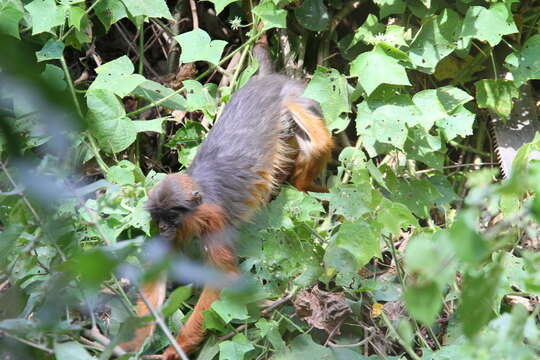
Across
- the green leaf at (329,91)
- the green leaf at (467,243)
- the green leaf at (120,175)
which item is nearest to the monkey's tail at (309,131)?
the green leaf at (329,91)

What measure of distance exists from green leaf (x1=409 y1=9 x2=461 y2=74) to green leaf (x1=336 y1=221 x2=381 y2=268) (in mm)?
2056

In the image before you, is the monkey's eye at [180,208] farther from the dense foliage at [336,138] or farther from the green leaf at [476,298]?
the green leaf at [476,298]

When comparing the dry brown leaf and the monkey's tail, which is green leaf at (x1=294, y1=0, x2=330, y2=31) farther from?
the dry brown leaf

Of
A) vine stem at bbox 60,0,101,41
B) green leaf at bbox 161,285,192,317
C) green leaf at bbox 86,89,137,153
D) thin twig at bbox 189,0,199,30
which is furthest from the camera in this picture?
thin twig at bbox 189,0,199,30

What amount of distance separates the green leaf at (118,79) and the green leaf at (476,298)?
5.33 metres

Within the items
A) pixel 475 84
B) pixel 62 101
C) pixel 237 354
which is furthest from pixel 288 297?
pixel 62 101

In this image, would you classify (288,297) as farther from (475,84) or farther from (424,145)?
(475,84)

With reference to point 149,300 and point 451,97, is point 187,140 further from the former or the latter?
point 451,97

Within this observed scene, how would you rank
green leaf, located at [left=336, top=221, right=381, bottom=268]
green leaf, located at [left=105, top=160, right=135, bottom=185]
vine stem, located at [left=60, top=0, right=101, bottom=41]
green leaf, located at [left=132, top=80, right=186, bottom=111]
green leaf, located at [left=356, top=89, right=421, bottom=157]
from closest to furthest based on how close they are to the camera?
green leaf, located at [left=336, top=221, right=381, bottom=268]
green leaf, located at [left=356, top=89, right=421, bottom=157]
green leaf, located at [left=105, top=160, right=135, bottom=185]
vine stem, located at [left=60, top=0, right=101, bottom=41]
green leaf, located at [left=132, top=80, right=186, bottom=111]

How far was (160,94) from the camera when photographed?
7.06m

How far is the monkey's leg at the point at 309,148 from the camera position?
6891 mm

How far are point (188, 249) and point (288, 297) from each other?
137 centimetres

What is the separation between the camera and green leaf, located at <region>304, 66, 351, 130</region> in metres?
6.35

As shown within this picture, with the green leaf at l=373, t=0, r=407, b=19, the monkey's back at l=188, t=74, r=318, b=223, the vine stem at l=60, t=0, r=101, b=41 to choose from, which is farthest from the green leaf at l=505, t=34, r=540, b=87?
the vine stem at l=60, t=0, r=101, b=41
